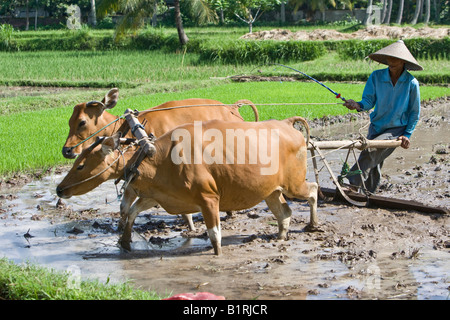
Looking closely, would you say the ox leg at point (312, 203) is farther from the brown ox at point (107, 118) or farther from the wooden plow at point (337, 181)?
the brown ox at point (107, 118)

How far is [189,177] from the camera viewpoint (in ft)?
18.5

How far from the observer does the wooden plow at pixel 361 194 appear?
684 centimetres

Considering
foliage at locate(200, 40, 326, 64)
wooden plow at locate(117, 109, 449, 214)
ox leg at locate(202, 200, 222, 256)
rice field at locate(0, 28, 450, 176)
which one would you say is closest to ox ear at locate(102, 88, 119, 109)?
wooden plow at locate(117, 109, 449, 214)

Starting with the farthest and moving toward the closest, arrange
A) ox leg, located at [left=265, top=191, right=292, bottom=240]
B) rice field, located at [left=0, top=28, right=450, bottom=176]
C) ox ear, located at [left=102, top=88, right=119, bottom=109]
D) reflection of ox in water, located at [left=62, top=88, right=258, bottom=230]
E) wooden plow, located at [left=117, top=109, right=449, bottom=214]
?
rice field, located at [left=0, top=28, right=450, bottom=176], ox ear, located at [left=102, top=88, right=119, bottom=109], reflection of ox in water, located at [left=62, top=88, right=258, bottom=230], ox leg, located at [left=265, top=191, right=292, bottom=240], wooden plow, located at [left=117, top=109, right=449, bottom=214]

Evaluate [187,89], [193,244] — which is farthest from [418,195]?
[187,89]

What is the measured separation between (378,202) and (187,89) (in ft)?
41.6

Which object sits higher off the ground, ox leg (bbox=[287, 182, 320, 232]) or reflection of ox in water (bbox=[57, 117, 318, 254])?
reflection of ox in water (bbox=[57, 117, 318, 254])

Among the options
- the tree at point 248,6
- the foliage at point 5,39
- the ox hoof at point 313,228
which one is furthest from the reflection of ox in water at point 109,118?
the foliage at point 5,39

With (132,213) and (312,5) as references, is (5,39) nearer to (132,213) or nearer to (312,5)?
(312,5)

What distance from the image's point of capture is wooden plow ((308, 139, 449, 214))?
6844mm

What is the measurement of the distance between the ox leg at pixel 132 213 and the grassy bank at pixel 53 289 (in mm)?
1360

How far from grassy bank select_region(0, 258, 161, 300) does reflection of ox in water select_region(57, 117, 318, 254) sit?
3.47 feet

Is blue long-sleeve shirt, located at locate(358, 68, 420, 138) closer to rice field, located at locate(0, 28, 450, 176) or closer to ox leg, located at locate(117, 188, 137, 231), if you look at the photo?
rice field, located at locate(0, 28, 450, 176)

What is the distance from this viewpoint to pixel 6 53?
31.0 metres
